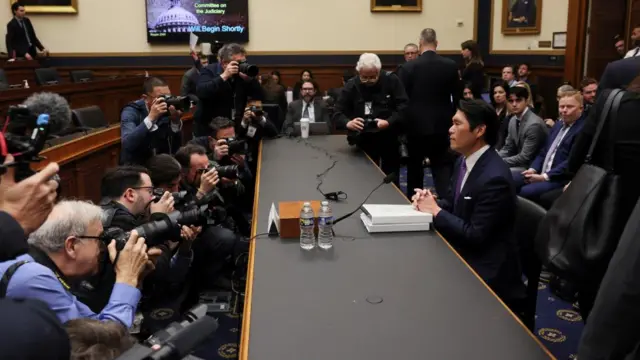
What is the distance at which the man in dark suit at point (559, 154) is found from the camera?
414 centimetres

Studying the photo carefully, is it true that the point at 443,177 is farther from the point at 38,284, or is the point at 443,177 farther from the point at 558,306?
the point at 38,284

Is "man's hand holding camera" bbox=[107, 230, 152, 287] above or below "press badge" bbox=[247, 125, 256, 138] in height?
below

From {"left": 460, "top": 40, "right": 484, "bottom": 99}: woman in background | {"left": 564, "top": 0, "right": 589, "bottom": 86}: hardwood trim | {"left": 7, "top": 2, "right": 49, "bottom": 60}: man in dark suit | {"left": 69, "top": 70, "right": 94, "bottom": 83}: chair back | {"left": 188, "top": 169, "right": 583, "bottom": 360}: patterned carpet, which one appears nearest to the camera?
{"left": 188, "top": 169, "right": 583, "bottom": 360}: patterned carpet

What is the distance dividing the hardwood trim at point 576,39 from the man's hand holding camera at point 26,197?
23.6ft

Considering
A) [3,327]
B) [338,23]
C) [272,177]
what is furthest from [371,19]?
[3,327]

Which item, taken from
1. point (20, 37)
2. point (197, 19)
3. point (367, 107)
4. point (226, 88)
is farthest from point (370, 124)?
point (20, 37)

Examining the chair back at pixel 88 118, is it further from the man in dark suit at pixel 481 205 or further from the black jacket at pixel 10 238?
the black jacket at pixel 10 238

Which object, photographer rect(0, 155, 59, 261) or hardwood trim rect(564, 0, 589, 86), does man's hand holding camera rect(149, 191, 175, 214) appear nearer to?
photographer rect(0, 155, 59, 261)

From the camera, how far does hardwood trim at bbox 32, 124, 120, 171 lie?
4062 millimetres

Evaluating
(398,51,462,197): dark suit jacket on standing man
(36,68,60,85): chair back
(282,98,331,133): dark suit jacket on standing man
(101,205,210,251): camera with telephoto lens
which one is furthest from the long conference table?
(36,68,60,85): chair back

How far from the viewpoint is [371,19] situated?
977 cm

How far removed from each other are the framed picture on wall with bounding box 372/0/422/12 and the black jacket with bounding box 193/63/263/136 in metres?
5.43

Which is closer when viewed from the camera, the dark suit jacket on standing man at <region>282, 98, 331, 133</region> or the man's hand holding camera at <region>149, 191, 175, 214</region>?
the man's hand holding camera at <region>149, 191, 175, 214</region>

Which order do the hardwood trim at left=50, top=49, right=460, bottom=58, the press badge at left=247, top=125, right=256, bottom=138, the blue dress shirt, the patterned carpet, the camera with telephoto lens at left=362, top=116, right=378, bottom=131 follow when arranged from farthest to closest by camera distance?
the hardwood trim at left=50, top=49, right=460, bottom=58
the press badge at left=247, top=125, right=256, bottom=138
the camera with telephoto lens at left=362, top=116, right=378, bottom=131
the patterned carpet
the blue dress shirt
